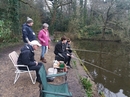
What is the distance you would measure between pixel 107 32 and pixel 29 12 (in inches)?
516

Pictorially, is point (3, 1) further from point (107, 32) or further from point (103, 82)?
point (107, 32)

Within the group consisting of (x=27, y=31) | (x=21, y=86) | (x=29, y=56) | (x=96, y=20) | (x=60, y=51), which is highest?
(x=96, y=20)

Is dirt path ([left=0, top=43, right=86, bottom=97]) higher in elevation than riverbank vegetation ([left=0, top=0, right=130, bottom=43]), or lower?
lower

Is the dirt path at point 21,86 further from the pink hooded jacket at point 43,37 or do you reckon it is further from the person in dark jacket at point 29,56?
the pink hooded jacket at point 43,37

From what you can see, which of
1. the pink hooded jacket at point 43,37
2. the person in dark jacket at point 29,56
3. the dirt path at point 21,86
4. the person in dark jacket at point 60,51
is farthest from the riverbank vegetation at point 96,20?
the person in dark jacket at point 29,56

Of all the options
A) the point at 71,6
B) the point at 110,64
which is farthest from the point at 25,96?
the point at 71,6

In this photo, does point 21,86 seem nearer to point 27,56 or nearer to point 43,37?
point 27,56

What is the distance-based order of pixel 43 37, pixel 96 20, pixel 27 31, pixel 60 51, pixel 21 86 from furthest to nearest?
pixel 96 20
pixel 43 37
pixel 60 51
pixel 27 31
pixel 21 86

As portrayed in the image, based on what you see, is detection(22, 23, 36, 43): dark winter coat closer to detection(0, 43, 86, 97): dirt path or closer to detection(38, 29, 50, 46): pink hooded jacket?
detection(38, 29, 50, 46): pink hooded jacket

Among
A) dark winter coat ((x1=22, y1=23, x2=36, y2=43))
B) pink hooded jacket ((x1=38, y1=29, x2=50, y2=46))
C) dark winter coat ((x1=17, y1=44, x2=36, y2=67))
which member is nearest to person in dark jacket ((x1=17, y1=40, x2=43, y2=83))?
dark winter coat ((x1=17, y1=44, x2=36, y2=67))

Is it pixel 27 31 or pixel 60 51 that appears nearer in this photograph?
pixel 27 31

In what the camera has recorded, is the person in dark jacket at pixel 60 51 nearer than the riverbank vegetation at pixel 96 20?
Yes

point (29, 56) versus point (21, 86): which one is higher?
point (29, 56)

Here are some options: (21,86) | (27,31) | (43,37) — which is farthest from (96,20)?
(21,86)
